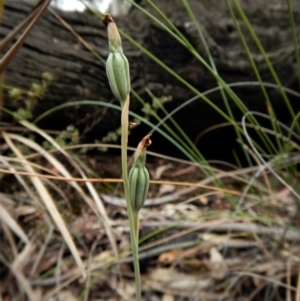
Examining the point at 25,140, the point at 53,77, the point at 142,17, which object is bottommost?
the point at 25,140

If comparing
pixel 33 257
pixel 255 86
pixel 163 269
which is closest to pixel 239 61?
pixel 255 86

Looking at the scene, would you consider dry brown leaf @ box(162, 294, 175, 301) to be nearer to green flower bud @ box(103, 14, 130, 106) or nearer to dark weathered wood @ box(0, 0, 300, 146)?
dark weathered wood @ box(0, 0, 300, 146)

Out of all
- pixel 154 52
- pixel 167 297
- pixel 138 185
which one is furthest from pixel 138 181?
pixel 154 52

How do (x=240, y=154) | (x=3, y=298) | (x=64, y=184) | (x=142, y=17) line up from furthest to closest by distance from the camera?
(x=240, y=154) → (x=142, y=17) → (x=64, y=184) → (x=3, y=298)

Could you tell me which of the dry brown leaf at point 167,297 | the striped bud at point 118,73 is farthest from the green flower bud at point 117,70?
the dry brown leaf at point 167,297

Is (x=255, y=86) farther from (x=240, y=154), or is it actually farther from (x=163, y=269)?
(x=163, y=269)

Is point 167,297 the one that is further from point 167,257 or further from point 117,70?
point 117,70

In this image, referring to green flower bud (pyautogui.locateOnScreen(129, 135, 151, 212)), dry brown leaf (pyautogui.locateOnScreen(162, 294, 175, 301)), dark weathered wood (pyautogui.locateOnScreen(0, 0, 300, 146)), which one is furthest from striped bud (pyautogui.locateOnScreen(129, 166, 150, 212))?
dark weathered wood (pyautogui.locateOnScreen(0, 0, 300, 146))
